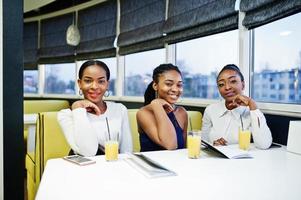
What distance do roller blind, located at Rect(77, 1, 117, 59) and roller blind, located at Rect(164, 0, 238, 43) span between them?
4.56 ft

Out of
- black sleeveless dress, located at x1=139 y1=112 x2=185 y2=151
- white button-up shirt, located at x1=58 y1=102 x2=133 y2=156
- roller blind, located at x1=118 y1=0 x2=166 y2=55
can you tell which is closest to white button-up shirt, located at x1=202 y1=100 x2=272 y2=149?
black sleeveless dress, located at x1=139 y1=112 x2=185 y2=151

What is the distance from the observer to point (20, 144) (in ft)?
5.10

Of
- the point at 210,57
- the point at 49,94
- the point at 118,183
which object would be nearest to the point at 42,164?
the point at 118,183

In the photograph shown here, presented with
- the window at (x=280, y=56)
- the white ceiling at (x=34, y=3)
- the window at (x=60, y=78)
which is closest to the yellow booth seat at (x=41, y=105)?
the window at (x=60, y=78)

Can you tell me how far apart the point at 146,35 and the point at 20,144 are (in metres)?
2.50

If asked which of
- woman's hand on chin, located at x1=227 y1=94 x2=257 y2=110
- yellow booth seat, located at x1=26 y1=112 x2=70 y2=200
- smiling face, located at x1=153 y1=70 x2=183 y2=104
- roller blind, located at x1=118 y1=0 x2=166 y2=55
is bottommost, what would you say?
yellow booth seat, located at x1=26 y1=112 x2=70 y2=200

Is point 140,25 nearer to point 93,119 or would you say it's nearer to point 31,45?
point 93,119

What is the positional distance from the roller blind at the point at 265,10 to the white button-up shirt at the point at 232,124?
695 mm

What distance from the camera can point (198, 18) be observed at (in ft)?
9.41

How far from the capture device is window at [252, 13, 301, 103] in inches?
82.4

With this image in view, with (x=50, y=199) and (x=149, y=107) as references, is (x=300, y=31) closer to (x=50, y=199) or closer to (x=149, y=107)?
(x=149, y=107)

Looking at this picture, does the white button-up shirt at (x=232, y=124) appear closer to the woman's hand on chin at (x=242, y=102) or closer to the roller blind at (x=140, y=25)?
the woman's hand on chin at (x=242, y=102)

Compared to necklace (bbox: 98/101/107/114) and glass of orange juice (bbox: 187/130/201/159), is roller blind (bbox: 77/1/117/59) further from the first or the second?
glass of orange juice (bbox: 187/130/201/159)

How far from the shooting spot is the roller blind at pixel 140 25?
141 inches
